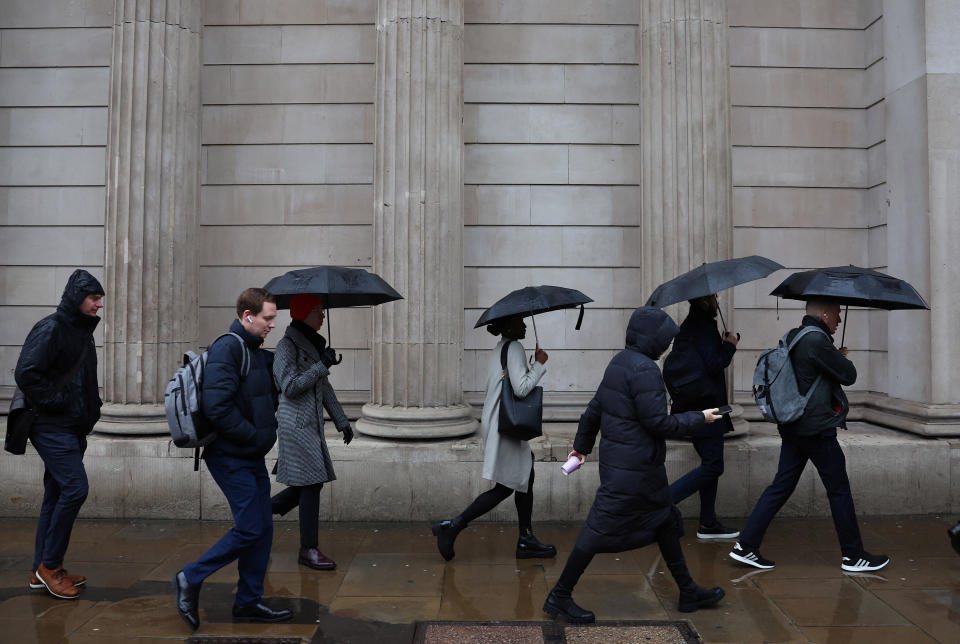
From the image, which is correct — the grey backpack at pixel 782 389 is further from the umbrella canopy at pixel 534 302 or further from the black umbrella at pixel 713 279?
the umbrella canopy at pixel 534 302

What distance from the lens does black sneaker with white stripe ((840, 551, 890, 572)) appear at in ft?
18.1

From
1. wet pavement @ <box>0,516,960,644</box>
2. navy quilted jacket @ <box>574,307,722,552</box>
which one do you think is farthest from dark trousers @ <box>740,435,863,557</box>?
navy quilted jacket @ <box>574,307,722,552</box>

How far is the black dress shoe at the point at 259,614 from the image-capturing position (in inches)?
182

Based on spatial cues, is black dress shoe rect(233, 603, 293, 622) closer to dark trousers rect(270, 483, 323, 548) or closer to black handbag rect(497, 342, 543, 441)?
dark trousers rect(270, 483, 323, 548)

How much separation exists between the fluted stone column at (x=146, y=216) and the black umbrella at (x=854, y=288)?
5.72m

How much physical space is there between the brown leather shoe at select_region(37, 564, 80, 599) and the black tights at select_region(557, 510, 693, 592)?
10.6ft

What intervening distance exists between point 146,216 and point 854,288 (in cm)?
635

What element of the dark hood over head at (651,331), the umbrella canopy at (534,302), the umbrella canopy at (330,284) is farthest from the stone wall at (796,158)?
the umbrella canopy at (330,284)

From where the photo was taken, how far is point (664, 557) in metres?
4.60

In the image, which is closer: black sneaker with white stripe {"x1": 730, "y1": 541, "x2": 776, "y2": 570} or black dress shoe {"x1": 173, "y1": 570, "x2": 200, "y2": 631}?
black dress shoe {"x1": 173, "y1": 570, "x2": 200, "y2": 631}

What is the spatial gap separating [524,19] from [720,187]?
2.93m

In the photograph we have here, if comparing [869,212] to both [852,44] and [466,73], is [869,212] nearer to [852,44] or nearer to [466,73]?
[852,44]

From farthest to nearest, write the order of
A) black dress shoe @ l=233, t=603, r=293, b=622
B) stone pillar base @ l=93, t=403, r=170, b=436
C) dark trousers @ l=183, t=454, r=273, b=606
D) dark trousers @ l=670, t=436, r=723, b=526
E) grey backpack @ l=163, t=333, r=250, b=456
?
stone pillar base @ l=93, t=403, r=170, b=436, dark trousers @ l=670, t=436, r=723, b=526, black dress shoe @ l=233, t=603, r=293, b=622, dark trousers @ l=183, t=454, r=273, b=606, grey backpack @ l=163, t=333, r=250, b=456

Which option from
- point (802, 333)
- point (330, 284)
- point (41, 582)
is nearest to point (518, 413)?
point (330, 284)
